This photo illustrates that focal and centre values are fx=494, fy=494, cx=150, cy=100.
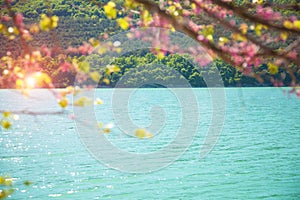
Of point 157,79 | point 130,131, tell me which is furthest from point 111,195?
point 157,79

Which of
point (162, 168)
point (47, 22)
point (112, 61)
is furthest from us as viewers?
point (112, 61)

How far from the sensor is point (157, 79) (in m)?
120

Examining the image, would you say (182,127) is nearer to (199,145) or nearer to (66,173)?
(199,145)

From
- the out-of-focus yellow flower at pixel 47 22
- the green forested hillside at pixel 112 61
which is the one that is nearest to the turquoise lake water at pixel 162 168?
the out-of-focus yellow flower at pixel 47 22

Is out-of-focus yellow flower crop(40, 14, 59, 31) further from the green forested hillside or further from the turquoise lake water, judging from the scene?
the green forested hillside

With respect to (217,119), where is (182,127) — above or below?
above

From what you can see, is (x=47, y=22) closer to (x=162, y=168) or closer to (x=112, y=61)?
(x=162, y=168)

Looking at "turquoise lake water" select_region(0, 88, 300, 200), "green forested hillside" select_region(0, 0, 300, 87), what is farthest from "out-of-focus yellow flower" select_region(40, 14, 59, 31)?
"green forested hillside" select_region(0, 0, 300, 87)

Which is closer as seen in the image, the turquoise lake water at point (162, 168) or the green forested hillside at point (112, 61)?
the turquoise lake water at point (162, 168)

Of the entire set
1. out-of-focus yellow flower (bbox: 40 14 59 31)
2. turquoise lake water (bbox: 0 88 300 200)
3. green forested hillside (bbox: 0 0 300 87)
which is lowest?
green forested hillside (bbox: 0 0 300 87)

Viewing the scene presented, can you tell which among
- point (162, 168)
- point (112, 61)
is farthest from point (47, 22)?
point (112, 61)

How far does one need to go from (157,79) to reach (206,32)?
11692 cm

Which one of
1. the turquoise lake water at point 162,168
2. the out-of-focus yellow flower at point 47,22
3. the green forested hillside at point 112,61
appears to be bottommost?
the green forested hillside at point 112,61

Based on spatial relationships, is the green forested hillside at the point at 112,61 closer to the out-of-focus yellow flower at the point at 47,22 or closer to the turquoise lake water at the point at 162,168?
the turquoise lake water at the point at 162,168
